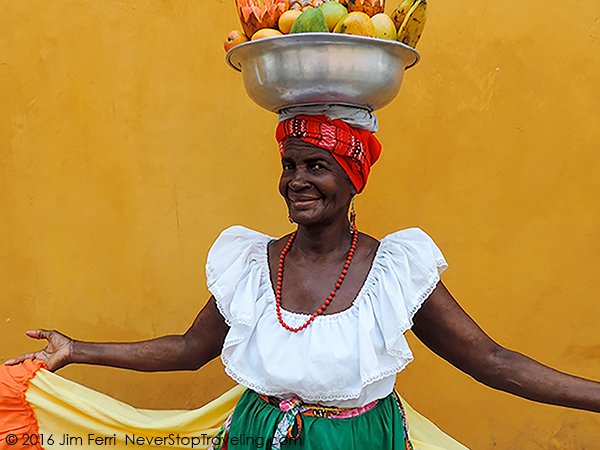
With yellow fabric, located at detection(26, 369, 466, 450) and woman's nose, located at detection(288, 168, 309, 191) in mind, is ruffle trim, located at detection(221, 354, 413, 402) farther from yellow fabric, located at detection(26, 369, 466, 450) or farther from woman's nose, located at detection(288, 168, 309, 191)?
woman's nose, located at detection(288, 168, 309, 191)

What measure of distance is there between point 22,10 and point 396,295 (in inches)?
75.1

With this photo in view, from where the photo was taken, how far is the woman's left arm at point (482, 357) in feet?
6.89

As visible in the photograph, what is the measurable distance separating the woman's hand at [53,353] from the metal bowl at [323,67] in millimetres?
1008

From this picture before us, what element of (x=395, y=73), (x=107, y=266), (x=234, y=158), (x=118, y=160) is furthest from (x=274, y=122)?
(x=395, y=73)

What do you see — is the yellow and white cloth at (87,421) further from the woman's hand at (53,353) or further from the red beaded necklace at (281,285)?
the red beaded necklace at (281,285)

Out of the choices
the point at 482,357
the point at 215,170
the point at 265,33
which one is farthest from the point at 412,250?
the point at 215,170

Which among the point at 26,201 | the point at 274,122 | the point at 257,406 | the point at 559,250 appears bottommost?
the point at 257,406

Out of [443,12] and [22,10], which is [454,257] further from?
[22,10]

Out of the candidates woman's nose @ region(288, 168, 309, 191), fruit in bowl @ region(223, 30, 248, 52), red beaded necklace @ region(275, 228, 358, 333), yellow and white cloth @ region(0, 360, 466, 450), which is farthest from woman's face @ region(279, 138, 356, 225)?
yellow and white cloth @ region(0, 360, 466, 450)

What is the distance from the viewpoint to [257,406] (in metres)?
2.22

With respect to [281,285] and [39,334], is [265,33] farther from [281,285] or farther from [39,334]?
[39,334]

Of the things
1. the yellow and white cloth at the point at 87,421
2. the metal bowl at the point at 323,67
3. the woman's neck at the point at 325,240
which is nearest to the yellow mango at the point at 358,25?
the metal bowl at the point at 323,67

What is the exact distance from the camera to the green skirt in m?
2.09

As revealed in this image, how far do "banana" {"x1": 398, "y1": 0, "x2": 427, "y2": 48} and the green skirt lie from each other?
3.32 feet
